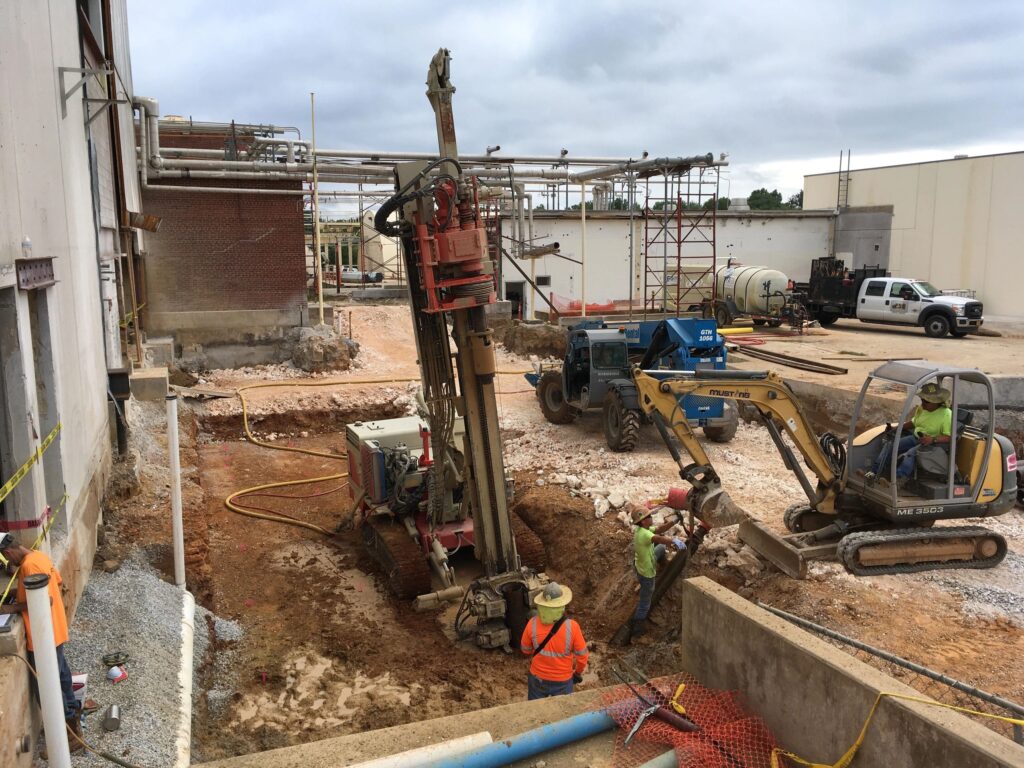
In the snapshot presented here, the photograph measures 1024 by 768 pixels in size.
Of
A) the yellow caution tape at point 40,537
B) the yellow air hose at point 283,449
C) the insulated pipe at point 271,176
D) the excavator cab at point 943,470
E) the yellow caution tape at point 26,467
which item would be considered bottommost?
the yellow air hose at point 283,449

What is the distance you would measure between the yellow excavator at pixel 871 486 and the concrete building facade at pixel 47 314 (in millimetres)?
5865

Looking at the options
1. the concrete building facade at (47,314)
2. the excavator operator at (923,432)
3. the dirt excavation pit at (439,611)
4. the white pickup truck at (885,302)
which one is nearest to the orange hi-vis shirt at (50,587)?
the concrete building facade at (47,314)

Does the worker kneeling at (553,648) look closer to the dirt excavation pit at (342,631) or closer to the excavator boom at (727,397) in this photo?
the dirt excavation pit at (342,631)

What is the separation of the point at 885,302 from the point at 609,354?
15933 millimetres

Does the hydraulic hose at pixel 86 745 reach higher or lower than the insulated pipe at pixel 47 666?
lower

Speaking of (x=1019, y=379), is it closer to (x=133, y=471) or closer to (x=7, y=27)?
(x=133, y=471)

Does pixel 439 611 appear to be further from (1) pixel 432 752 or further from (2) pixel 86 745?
(2) pixel 86 745

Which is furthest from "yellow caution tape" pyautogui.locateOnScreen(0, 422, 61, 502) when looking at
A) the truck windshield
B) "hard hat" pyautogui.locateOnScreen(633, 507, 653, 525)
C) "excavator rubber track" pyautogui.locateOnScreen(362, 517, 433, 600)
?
the truck windshield

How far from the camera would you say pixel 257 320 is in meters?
21.6

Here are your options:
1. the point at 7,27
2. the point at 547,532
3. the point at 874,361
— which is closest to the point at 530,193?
the point at 874,361

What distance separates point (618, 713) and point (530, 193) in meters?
23.6

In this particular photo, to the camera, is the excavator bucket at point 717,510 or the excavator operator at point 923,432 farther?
the excavator bucket at point 717,510

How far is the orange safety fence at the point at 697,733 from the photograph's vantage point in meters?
4.92

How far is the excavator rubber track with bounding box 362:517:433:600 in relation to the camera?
9.33 m
